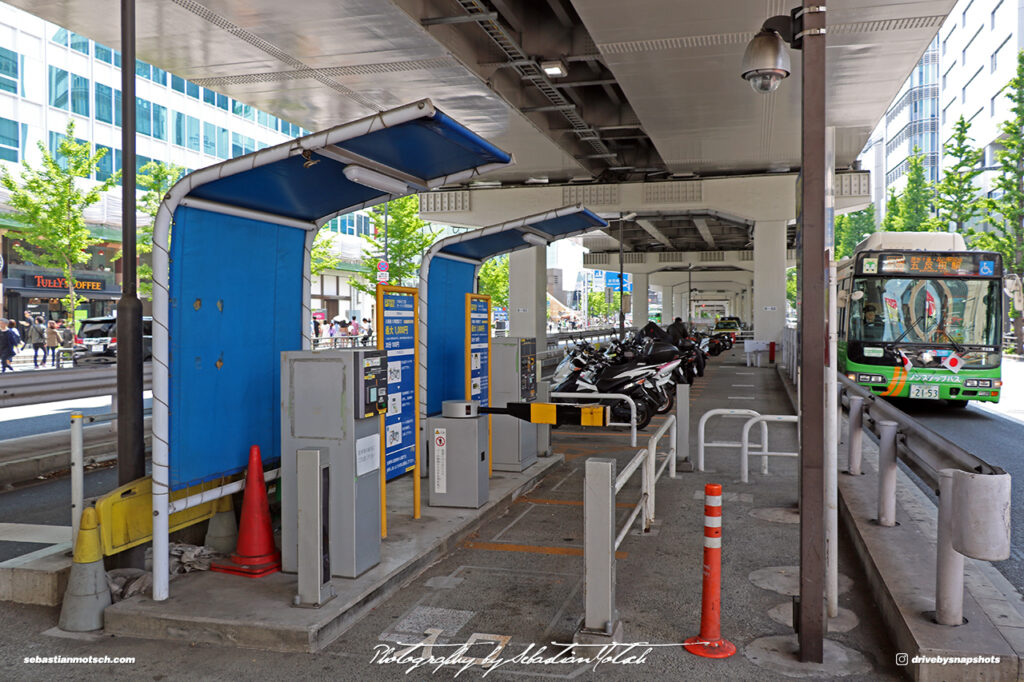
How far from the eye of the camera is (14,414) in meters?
15.3

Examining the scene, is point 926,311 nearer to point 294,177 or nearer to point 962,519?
point 962,519

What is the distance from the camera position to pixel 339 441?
17.3ft

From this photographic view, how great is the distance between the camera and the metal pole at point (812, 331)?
14.0ft

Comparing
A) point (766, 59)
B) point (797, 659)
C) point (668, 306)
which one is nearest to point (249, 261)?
point (766, 59)

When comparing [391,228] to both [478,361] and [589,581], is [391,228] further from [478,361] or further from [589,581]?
[589,581]

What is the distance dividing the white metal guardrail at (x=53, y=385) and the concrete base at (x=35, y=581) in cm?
445

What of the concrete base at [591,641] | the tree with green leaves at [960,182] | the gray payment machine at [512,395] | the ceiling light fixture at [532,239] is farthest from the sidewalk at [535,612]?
the tree with green leaves at [960,182]

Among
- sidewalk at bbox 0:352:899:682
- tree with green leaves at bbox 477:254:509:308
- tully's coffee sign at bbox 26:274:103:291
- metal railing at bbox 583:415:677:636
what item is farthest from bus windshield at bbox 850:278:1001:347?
tree with green leaves at bbox 477:254:509:308

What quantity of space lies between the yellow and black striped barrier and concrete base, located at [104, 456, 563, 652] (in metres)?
1.61

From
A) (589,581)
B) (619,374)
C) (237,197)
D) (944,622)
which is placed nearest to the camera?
(944,622)

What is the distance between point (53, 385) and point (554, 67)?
30.1 ft

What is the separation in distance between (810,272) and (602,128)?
15569 millimetres

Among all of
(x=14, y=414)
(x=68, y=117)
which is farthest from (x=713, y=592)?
(x=68, y=117)

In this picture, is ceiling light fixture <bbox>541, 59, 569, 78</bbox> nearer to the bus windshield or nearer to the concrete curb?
the bus windshield
